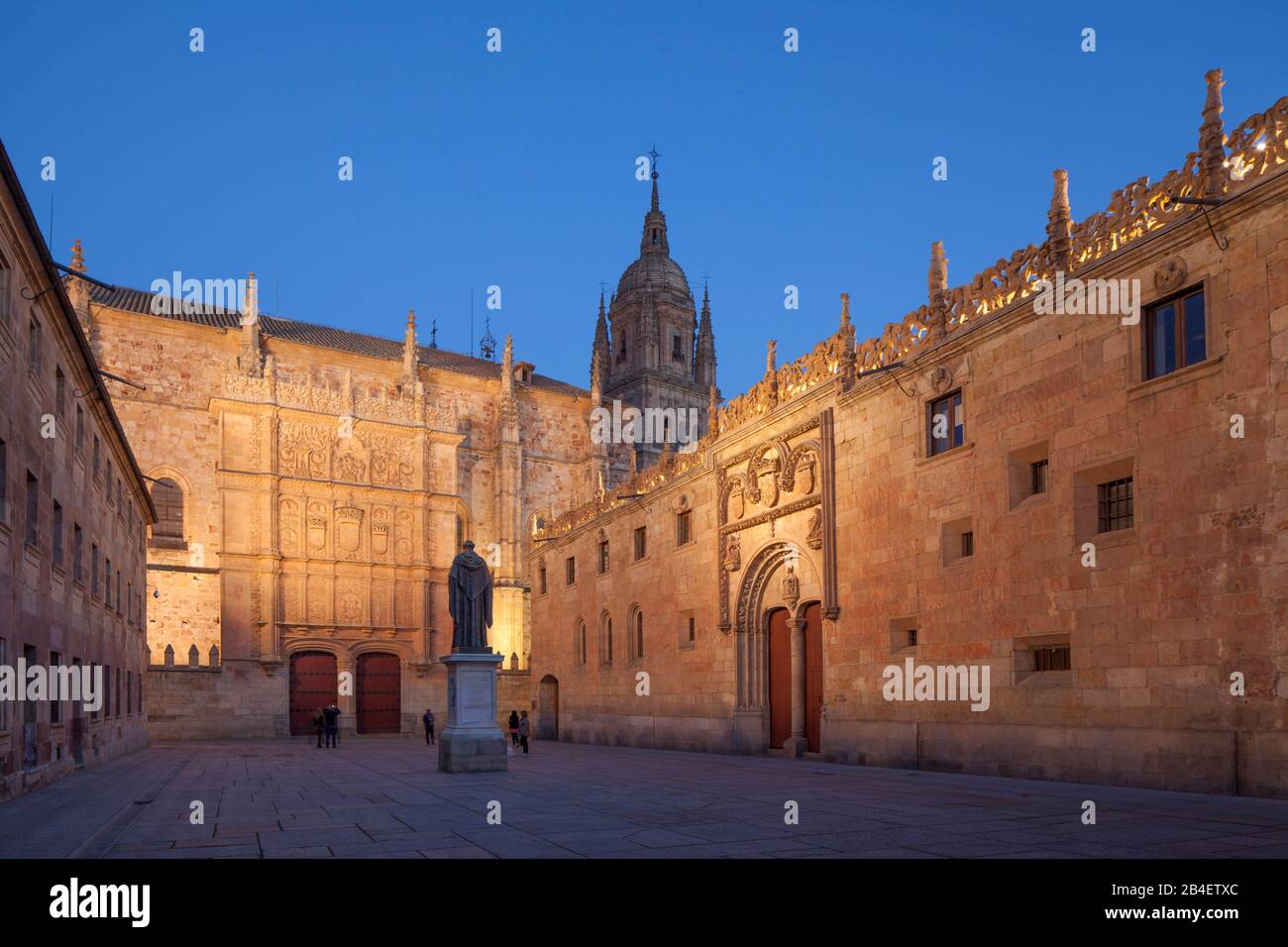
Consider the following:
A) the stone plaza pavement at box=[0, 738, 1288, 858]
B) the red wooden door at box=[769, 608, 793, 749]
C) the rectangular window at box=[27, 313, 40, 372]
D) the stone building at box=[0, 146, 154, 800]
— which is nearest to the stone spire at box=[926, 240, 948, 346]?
the stone plaza pavement at box=[0, 738, 1288, 858]

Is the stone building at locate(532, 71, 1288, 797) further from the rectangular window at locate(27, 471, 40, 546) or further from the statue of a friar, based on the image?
the rectangular window at locate(27, 471, 40, 546)

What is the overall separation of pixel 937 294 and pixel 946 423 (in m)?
2.40

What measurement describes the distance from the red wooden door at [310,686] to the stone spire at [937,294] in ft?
116

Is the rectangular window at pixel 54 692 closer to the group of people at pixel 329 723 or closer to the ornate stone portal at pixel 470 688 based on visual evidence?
the ornate stone portal at pixel 470 688

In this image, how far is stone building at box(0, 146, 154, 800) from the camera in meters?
15.7

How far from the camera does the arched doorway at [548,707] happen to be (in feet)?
133

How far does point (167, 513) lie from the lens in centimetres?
4716

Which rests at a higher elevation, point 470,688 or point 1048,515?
point 1048,515

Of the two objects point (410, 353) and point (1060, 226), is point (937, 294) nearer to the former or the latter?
point (1060, 226)

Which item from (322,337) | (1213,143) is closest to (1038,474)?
(1213,143)
